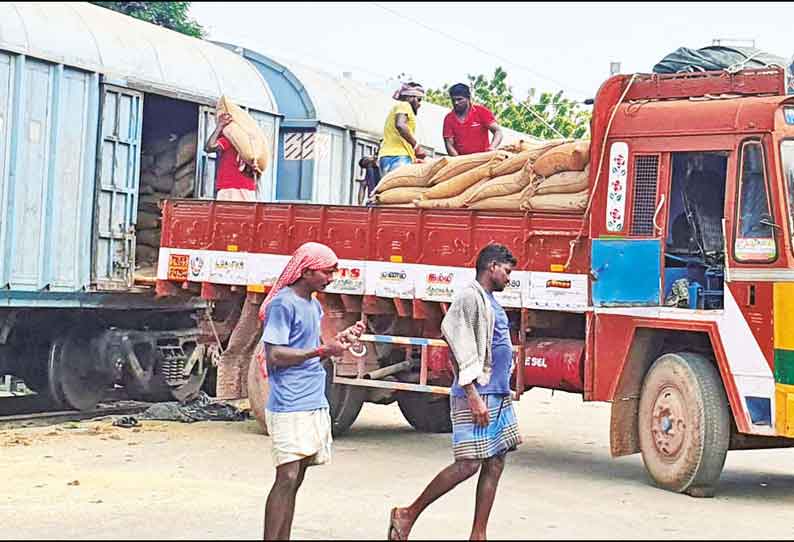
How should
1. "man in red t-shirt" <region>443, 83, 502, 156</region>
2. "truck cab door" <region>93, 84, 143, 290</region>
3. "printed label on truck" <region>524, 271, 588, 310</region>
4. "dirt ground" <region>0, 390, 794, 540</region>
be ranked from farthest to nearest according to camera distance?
"truck cab door" <region>93, 84, 143, 290</region> → "man in red t-shirt" <region>443, 83, 502, 156</region> → "printed label on truck" <region>524, 271, 588, 310</region> → "dirt ground" <region>0, 390, 794, 540</region>

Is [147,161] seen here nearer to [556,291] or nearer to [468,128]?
[468,128]

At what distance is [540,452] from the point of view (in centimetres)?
1167

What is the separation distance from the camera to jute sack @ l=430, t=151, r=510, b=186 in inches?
430

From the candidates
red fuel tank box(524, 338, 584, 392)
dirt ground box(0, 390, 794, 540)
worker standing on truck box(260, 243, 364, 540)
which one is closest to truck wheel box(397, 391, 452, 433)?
dirt ground box(0, 390, 794, 540)

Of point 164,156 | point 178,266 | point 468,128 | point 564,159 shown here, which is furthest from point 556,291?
point 164,156

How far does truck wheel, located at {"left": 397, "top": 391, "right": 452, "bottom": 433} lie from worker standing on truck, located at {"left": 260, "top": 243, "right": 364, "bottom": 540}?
6.48m

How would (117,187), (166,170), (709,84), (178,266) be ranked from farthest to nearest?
1. (166,170)
2. (117,187)
3. (178,266)
4. (709,84)

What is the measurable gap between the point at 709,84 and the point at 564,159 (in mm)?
1236

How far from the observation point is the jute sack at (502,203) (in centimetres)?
1041

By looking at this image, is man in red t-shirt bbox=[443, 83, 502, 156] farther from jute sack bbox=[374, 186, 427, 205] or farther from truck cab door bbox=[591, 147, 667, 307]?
truck cab door bbox=[591, 147, 667, 307]

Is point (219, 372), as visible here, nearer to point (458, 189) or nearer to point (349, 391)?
point (349, 391)

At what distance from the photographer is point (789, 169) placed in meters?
8.83

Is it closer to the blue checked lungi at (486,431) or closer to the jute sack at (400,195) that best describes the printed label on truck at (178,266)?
the jute sack at (400,195)

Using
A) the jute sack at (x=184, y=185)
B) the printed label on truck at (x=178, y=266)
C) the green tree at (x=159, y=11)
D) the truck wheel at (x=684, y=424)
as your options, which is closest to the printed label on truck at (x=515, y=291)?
the truck wheel at (x=684, y=424)
